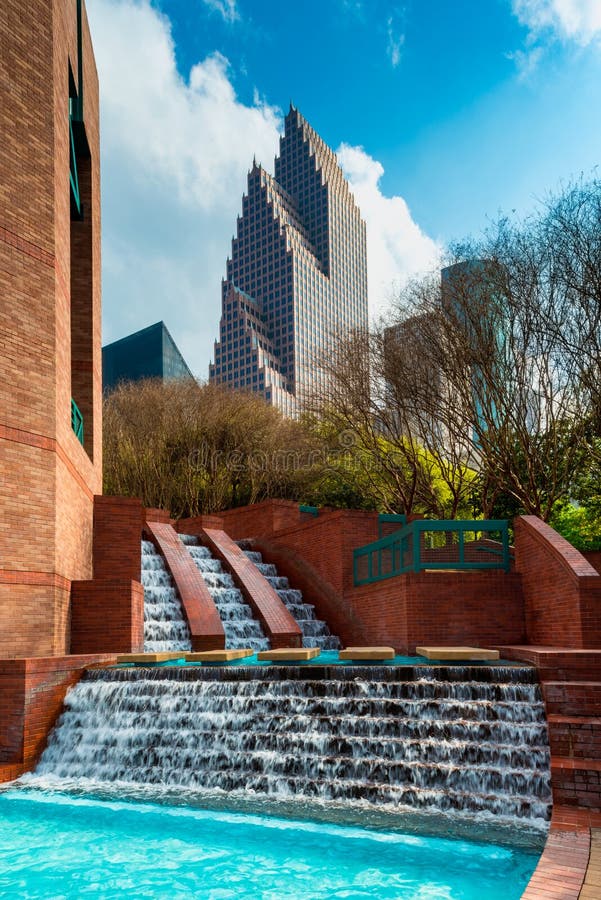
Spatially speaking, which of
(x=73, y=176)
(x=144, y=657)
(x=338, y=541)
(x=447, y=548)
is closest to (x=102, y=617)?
(x=144, y=657)

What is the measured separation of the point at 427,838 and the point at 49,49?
14.3 meters

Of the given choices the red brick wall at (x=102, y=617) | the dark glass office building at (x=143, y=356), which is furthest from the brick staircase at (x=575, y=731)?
the dark glass office building at (x=143, y=356)

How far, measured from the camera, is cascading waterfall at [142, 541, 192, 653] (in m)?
16.6

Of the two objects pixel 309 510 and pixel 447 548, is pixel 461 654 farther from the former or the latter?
pixel 309 510

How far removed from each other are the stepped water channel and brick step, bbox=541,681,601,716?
537 mm

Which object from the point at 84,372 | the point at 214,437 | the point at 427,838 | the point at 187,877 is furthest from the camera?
the point at 214,437

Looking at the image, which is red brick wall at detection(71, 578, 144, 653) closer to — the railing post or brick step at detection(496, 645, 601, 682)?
the railing post

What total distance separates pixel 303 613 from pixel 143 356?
68180 millimetres

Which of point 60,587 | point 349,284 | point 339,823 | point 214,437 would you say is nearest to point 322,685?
point 339,823

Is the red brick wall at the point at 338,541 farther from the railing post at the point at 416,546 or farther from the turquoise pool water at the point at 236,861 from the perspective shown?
the turquoise pool water at the point at 236,861

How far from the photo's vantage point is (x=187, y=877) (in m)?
5.96

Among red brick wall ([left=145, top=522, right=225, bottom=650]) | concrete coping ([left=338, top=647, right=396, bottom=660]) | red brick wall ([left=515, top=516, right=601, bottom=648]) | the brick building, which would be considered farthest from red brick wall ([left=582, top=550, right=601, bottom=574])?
the brick building

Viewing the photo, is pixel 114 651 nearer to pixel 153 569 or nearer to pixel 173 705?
pixel 173 705

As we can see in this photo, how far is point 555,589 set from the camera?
1260 cm
